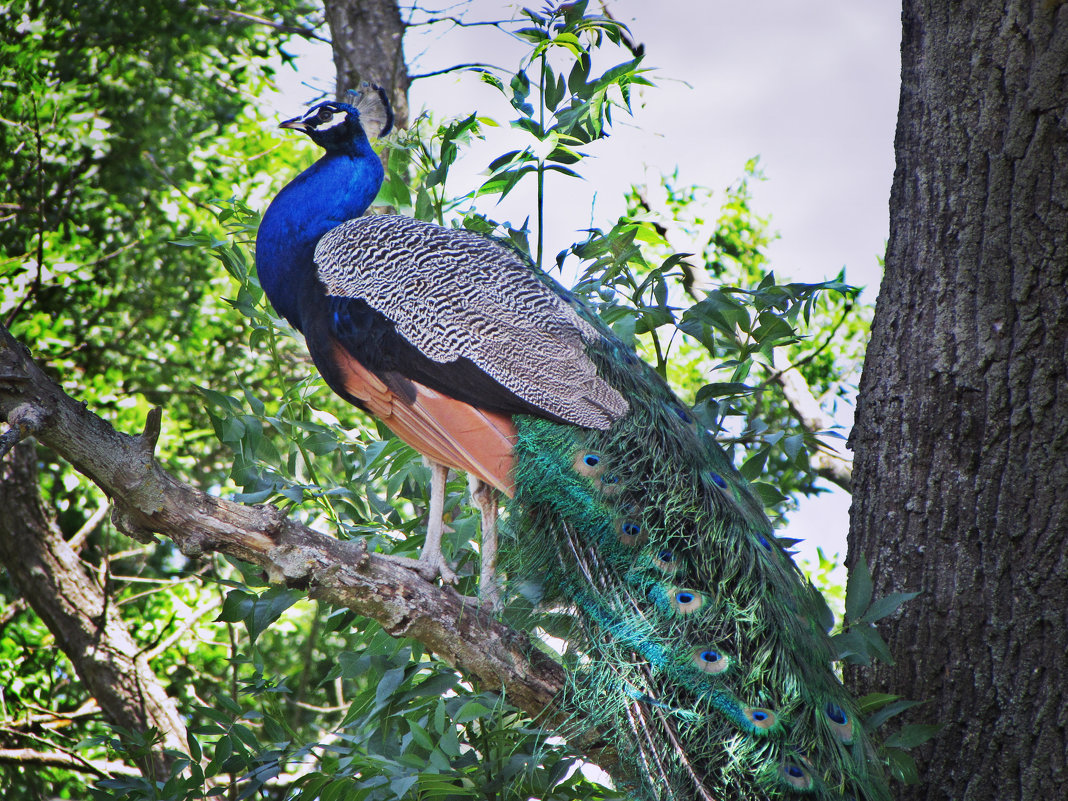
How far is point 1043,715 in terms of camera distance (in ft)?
6.12

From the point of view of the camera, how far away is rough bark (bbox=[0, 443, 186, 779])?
405 centimetres

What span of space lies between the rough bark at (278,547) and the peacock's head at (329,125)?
1.51 meters

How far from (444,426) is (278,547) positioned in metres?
0.60

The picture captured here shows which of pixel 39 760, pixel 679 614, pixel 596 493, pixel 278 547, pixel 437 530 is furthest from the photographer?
pixel 39 760

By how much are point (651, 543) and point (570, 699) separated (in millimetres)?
357

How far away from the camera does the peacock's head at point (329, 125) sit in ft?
9.59

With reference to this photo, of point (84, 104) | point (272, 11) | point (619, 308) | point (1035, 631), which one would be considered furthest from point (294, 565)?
point (272, 11)

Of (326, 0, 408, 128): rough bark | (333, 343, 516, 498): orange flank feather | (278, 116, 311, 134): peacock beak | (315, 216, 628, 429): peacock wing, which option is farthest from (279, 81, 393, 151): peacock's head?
(326, 0, 408, 128): rough bark

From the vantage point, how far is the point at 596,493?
2041 mm

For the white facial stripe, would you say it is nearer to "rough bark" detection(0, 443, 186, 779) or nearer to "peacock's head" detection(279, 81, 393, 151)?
"peacock's head" detection(279, 81, 393, 151)

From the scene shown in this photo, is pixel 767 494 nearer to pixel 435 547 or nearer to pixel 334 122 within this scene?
pixel 435 547

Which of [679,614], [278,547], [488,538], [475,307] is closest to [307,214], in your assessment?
[475,307]

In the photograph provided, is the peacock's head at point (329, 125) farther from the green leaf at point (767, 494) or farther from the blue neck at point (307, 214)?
the green leaf at point (767, 494)

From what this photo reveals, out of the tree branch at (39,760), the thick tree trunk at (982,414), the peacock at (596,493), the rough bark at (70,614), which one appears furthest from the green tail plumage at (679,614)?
the tree branch at (39,760)
